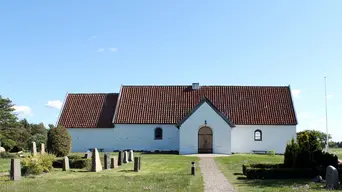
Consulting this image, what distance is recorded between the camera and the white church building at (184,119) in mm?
41375

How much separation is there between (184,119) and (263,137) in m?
8.75

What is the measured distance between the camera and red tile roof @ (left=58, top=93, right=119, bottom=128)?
147 ft

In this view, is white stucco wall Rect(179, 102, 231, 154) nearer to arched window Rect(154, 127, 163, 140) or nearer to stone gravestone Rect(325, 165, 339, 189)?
arched window Rect(154, 127, 163, 140)

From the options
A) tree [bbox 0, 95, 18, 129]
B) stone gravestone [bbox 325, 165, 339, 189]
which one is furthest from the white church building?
stone gravestone [bbox 325, 165, 339, 189]

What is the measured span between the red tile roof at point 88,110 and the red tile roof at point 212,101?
4.95 ft

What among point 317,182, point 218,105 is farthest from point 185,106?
point 317,182

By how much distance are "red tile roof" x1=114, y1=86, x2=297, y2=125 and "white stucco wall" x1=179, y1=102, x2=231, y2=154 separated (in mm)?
2375

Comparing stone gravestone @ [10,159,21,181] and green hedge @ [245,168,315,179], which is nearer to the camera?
stone gravestone @ [10,159,21,181]

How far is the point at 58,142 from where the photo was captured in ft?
107

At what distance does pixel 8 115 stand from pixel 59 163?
76.4 feet

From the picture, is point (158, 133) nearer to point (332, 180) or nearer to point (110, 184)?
point (110, 184)

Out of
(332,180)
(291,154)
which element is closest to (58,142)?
(291,154)

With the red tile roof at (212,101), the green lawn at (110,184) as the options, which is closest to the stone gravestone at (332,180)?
the green lawn at (110,184)

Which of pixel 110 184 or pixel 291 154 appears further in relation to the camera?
pixel 291 154
